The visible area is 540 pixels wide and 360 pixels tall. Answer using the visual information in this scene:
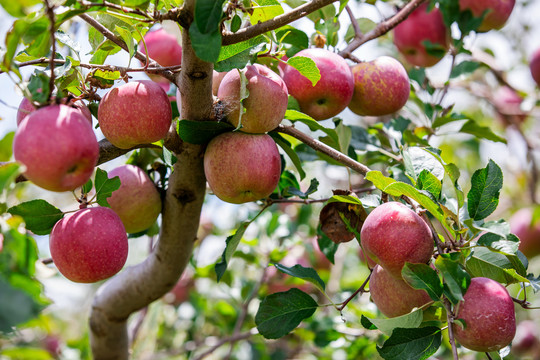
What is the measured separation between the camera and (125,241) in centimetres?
96

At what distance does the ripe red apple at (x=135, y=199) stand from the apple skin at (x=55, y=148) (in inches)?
17.7

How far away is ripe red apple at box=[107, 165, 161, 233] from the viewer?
117cm

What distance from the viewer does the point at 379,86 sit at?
4.10 feet

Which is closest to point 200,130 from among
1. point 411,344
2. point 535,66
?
point 411,344

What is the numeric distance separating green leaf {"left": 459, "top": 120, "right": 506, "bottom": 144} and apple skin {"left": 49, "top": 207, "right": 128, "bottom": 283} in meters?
1.07

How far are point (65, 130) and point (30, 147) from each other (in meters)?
0.05

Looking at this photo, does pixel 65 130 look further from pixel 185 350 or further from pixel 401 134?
pixel 185 350

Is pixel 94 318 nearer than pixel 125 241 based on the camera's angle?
No

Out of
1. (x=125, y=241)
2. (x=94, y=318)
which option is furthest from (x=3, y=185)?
(x=94, y=318)

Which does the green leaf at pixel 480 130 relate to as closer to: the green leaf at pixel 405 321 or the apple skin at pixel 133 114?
the green leaf at pixel 405 321

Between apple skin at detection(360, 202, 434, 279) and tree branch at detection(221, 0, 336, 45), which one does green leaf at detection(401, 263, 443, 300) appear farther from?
tree branch at detection(221, 0, 336, 45)

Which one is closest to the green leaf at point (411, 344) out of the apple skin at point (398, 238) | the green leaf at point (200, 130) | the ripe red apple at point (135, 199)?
the apple skin at point (398, 238)

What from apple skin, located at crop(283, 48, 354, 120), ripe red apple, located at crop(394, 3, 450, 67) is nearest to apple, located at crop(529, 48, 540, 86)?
ripe red apple, located at crop(394, 3, 450, 67)

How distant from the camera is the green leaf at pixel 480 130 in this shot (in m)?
1.45
